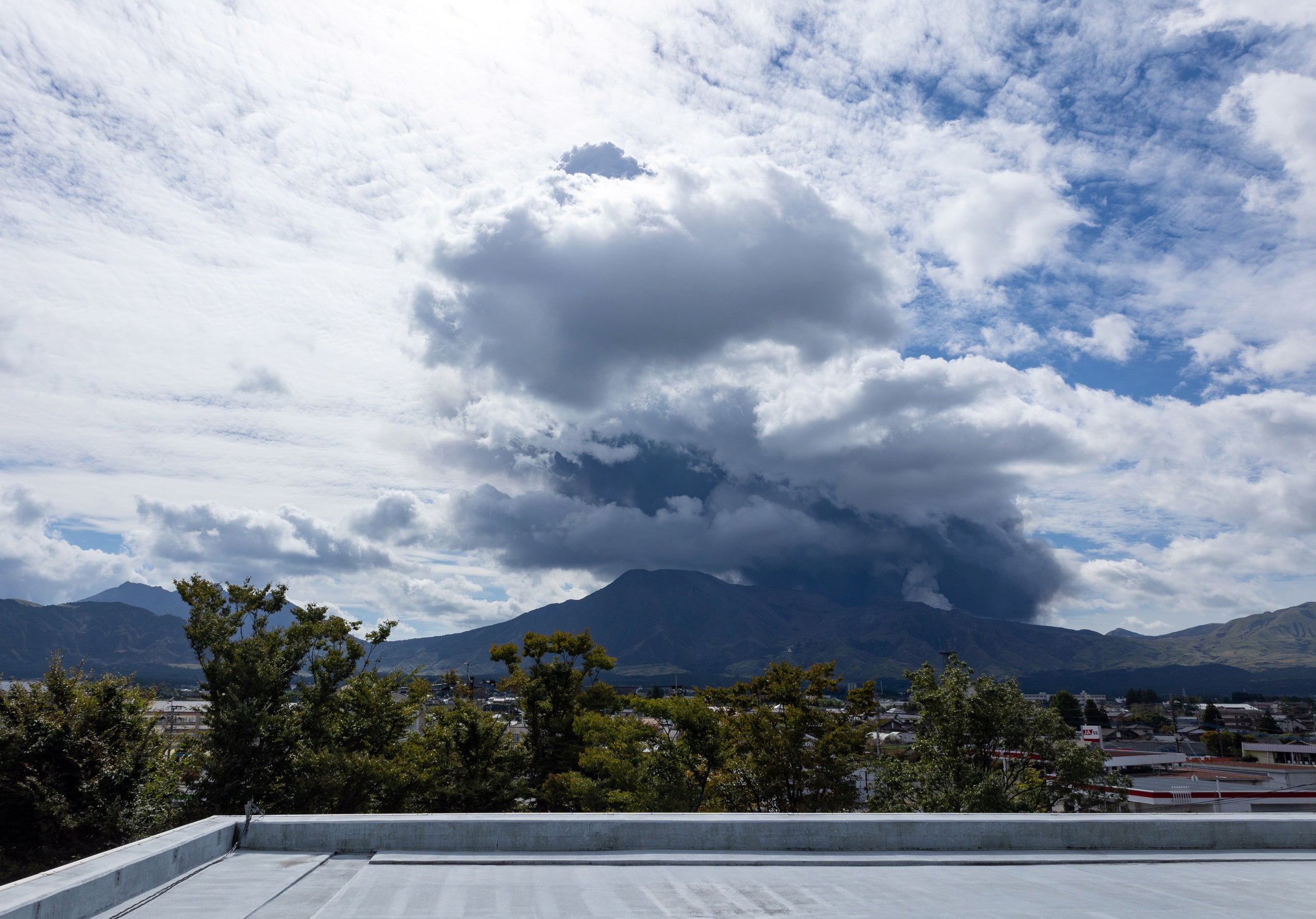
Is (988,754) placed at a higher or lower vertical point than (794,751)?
higher

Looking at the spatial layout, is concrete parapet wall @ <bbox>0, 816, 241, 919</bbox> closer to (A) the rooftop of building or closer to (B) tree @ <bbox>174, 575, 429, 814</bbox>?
(A) the rooftop of building

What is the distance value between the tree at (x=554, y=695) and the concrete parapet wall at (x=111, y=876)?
27.1 metres

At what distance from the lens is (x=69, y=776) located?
63.5 ft

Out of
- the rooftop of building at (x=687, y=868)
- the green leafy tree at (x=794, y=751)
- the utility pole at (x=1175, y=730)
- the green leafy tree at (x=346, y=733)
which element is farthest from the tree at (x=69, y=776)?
the utility pole at (x=1175, y=730)

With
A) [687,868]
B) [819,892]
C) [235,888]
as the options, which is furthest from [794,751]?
[235,888]

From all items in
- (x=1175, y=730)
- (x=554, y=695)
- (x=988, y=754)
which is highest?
(x=554, y=695)

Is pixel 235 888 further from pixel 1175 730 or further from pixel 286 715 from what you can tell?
pixel 1175 730

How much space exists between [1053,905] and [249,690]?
79.4 ft

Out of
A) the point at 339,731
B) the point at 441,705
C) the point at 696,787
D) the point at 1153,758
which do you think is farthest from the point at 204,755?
the point at 1153,758

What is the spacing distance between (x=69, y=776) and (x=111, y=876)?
16761 millimetres

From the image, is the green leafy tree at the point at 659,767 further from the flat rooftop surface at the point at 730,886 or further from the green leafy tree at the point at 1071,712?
the green leafy tree at the point at 1071,712

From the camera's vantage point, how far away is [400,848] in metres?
9.41

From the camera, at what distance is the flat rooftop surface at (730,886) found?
285 inches

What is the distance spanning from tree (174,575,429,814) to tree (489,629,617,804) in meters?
8.22
